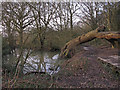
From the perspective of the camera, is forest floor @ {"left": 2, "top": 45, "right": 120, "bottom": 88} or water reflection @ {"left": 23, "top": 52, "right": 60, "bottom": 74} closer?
forest floor @ {"left": 2, "top": 45, "right": 120, "bottom": 88}

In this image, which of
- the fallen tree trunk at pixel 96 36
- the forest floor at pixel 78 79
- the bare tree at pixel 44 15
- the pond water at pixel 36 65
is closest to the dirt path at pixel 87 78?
the forest floor at pixel 78 79

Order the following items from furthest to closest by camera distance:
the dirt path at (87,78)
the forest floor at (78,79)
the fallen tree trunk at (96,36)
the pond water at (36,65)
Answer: the fallen tree trunk at (96,36) → the pond water at (36,65) → the dirt path at (87,78) → the forest floor at (78,79)

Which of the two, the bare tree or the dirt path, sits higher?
the bare tree

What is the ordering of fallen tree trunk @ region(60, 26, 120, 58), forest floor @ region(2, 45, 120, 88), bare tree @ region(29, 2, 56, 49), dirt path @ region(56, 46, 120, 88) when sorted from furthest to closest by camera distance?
1. bare tree @ region(29, 2, 56, 49)
2. fallen tree trunk @ region(60, 26, 120, 58)
3. dirt path @ region(56, 46, 120, 88)
4. forest floor @ region(2, 45, 120, 88)

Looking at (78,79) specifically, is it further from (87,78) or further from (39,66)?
(39,66)

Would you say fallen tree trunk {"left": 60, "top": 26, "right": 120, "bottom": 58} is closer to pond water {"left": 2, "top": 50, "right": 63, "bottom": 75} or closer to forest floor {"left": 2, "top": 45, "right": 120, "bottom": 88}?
pond water {"left": 2, "top": 50, "right": 63, "bottom": 75}

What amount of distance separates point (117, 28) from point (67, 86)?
806 cm

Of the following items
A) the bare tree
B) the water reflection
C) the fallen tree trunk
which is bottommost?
the water reflection

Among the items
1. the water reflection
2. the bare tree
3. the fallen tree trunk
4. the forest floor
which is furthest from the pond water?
the bare tree

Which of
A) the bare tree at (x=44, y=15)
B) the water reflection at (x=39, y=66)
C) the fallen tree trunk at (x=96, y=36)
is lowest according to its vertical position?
the water reflection at (x=39, y=66)

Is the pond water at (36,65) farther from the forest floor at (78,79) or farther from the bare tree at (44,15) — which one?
the bare tree at (44,15)

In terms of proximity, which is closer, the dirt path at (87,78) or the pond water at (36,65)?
the dirt path at (87,78)

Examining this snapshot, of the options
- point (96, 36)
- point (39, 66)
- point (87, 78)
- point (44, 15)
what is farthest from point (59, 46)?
point (87, 78)

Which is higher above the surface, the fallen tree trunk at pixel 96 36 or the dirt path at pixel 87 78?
the fallen tree trunk at pixel 96 36
